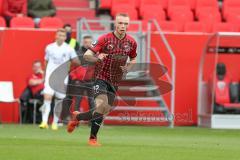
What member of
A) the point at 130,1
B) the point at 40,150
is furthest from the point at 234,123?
the point at 40,150

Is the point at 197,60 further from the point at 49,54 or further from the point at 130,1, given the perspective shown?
the point at 49,54

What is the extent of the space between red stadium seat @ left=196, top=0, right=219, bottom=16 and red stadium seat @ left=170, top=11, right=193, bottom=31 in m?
0.46

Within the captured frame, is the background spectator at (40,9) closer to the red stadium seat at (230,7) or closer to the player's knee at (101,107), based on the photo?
the red stadium seat at (230,7)

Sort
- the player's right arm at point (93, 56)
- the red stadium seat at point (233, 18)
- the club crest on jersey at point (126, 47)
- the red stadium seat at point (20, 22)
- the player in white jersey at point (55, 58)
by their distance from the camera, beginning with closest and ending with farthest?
1. the player's right arm at point (93, 56)
2. the club crest on jersey at point (126, 47)
3. the player in white jersey at point (55, 58)
4. the red stadium seat at point (20, 22)
5. the red stadium seat at point (233, 18)

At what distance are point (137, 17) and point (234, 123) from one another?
183 inches

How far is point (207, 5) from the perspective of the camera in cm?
2372

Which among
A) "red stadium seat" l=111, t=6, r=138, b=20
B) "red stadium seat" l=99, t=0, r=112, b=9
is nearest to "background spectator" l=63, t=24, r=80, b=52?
"red stadium seat" l=111, t=6, r=138, b=20

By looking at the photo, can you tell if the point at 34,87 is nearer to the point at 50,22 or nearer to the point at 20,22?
the point at 20,22

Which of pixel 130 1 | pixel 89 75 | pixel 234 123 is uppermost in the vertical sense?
pixel 130 1

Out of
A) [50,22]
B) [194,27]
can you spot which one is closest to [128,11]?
[194,27]

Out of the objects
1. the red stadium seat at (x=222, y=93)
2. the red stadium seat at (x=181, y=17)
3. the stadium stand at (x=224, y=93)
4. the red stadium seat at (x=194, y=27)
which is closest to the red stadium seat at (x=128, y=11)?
the red stadium seat at (x=181, y=17)

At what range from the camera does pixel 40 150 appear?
1164 centimetres

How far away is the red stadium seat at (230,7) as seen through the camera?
23.5 m

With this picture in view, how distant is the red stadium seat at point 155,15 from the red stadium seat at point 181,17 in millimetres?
268
